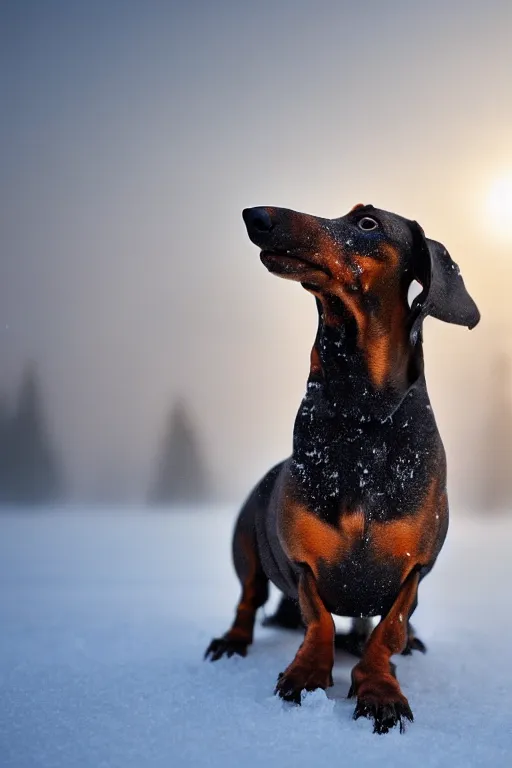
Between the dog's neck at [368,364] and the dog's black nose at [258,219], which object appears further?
the dog's neck at [368,364]

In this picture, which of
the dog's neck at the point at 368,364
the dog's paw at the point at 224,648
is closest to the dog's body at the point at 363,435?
the dog's neck at the point at 368,364

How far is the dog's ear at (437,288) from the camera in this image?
10.1 ft

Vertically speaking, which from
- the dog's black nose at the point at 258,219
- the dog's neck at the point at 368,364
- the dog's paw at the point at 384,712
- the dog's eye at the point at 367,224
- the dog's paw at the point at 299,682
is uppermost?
the dog's eye at the point at 367,224

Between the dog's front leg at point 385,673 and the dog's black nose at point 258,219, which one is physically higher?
the dog's black nose at point 258,219

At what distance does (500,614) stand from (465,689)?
190cm

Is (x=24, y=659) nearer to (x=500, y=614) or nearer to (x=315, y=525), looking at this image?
(x=315, y=525)

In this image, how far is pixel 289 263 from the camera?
119 inches

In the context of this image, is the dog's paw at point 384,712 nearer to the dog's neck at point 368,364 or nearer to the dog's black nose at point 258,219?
the dog's neck at point 368,364

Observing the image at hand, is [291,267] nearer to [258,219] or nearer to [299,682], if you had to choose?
[258,219]

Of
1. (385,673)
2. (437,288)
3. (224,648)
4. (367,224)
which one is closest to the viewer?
(385,673)

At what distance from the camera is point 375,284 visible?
10.2 ft

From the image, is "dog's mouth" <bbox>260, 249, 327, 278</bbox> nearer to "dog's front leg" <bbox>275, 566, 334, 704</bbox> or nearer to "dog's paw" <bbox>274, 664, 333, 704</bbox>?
"dog's front leg" <bbox>275, 566, 334, 704</bbox>

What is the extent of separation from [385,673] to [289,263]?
1746mm

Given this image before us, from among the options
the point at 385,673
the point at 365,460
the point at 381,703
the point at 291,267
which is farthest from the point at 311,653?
the point at 291,267
